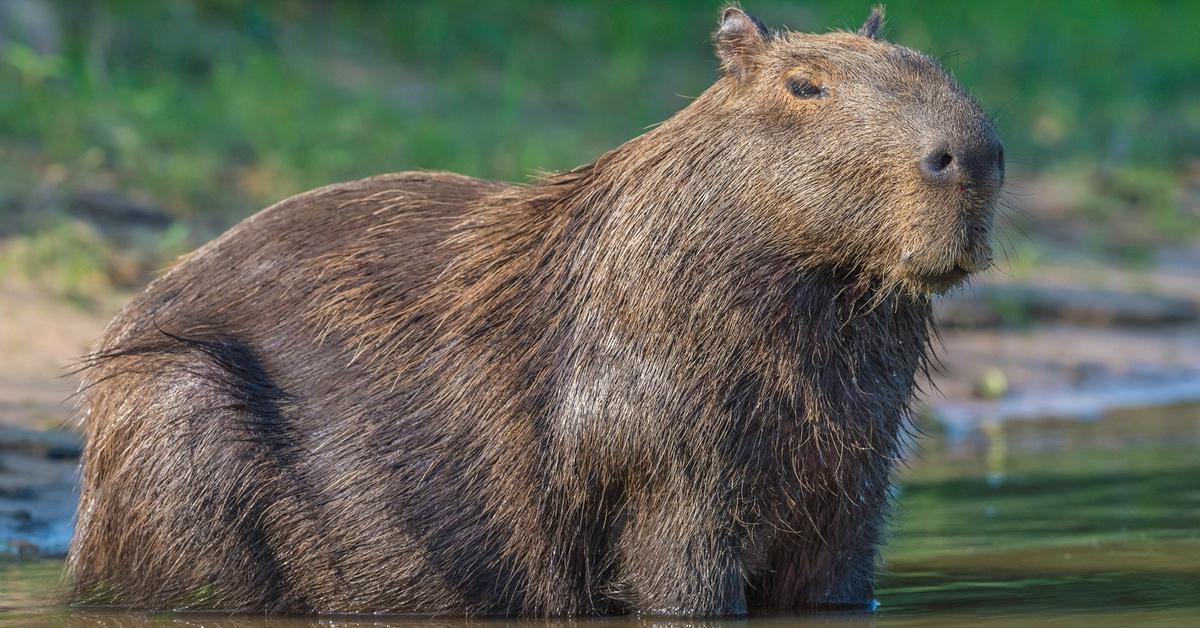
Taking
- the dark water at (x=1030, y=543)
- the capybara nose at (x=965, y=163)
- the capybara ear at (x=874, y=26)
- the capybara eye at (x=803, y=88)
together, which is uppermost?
the capybara ear at (x=874, y=26)

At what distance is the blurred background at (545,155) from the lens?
738 cm

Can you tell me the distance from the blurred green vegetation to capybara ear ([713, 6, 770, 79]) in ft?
15.0

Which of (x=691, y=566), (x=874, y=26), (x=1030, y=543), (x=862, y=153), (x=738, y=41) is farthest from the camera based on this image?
(x=1030, y=543)

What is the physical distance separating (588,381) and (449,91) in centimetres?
856

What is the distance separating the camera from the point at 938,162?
14.1 ft

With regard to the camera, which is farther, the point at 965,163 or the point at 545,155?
the point at 545,155

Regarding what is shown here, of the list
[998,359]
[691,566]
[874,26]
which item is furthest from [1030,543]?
[998,359]

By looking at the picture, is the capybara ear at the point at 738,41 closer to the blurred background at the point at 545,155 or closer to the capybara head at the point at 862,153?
the capybara head at the point at 862,153

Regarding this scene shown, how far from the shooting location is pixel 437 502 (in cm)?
478

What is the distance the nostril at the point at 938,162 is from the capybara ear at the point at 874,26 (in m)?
0.68

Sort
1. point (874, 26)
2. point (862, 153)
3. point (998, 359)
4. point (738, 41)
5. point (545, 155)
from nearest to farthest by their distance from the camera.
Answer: point (862, 153) → point (738, 41) → point (874, 26) → point (998, 359) → point (545, 155)

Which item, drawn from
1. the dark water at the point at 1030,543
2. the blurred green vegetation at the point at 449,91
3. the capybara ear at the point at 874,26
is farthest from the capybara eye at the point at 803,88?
the blurred green vegetation at the point at 449,91

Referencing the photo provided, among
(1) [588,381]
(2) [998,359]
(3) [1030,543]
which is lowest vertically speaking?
(3) [1030,543]

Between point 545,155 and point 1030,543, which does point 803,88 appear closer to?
point 1030,543
